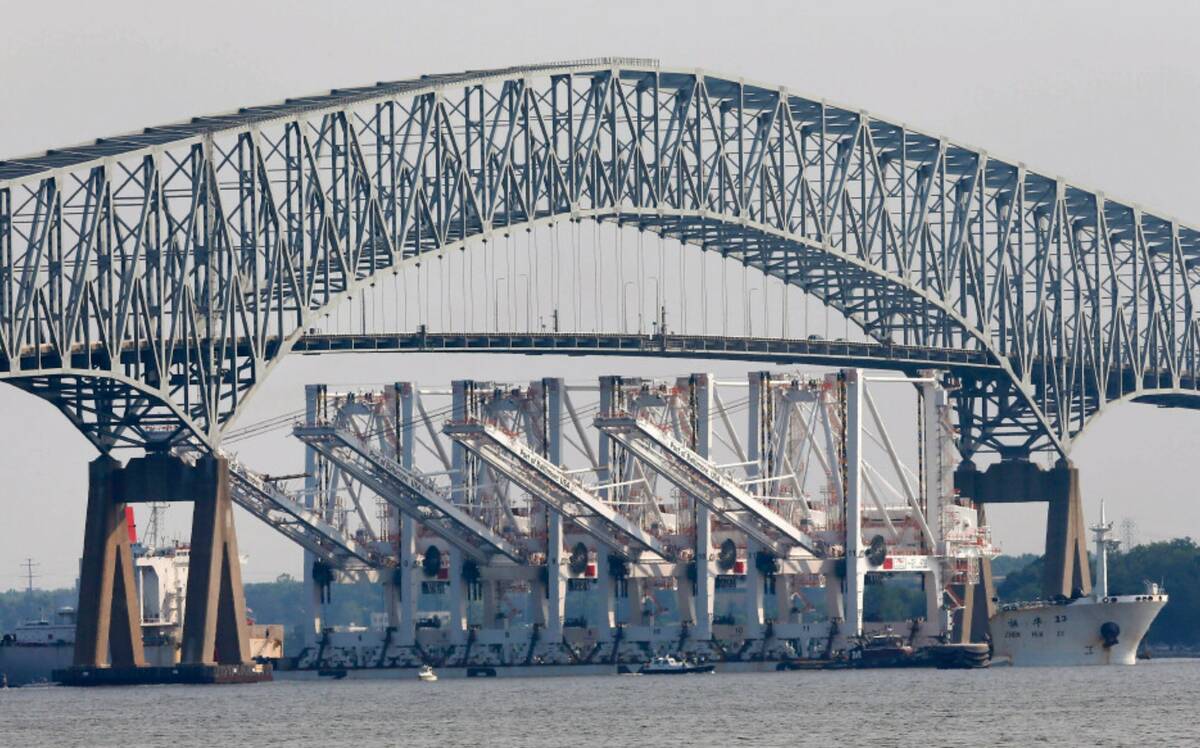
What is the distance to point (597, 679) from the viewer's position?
579 ft

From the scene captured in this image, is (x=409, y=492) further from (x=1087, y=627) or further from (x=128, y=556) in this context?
(x=1087, y=627)

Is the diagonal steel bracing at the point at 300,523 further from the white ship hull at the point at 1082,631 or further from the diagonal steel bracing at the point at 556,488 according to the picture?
the white ship hull at the point at 1082,631

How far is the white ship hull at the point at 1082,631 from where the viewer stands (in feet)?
595

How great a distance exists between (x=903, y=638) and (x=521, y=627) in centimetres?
2013

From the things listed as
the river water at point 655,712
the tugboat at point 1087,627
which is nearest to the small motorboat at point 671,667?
the river water at point 655,712

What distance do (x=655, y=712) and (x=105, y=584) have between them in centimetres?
3470

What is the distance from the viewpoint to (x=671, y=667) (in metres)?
179

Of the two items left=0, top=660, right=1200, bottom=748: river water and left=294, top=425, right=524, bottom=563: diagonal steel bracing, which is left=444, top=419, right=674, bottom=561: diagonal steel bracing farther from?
left=0, top=660, right=1200, bottom=748: river water

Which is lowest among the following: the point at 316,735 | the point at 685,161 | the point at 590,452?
the point at 316,735

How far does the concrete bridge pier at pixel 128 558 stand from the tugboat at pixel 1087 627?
41363mm

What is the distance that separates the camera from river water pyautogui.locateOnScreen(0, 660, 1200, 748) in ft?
405

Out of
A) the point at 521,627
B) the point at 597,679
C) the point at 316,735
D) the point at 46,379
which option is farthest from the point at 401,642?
the point at 316,735

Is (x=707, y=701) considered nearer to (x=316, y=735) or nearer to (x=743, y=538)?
(x=316, y=735)

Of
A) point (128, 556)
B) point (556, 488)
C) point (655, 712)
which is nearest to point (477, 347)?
point (556, 488)
